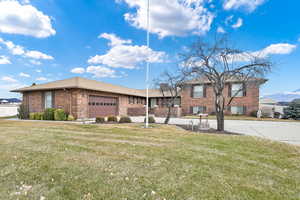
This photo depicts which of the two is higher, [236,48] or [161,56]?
[161,56]

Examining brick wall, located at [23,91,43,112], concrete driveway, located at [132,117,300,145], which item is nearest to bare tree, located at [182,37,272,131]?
concrete driveway, located at [132,117,300,145]

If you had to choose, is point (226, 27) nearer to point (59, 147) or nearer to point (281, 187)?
point (281, 187)

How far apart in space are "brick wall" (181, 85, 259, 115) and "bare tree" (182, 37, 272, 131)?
8.24 m

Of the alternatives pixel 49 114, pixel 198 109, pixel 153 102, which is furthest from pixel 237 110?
pixel 49 114

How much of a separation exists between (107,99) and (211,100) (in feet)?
47.0

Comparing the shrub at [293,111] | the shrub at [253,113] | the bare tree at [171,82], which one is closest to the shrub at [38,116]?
the bare tree at [171,82]

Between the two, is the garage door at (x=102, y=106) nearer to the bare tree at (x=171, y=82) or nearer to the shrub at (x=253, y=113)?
the bare tree at (x=171, y=82)

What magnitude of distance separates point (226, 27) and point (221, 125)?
6.63m

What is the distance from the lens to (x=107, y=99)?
18.0 m

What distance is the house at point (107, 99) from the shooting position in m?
14.5

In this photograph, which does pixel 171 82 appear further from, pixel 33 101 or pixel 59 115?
pixel 33 101

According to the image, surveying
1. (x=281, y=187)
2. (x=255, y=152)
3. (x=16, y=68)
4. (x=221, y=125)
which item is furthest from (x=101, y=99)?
(x=281, y=187)

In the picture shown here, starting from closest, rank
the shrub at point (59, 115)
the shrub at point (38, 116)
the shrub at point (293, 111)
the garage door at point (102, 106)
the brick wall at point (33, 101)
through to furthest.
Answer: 1. the shrub at point (59, 115)
2. the shrub at point (38, 116)
3. the garage door at point (102, 106)
4. the brick wall at point (33, 101)
5. the shrub at point (293, 111)

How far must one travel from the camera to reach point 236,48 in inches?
328
